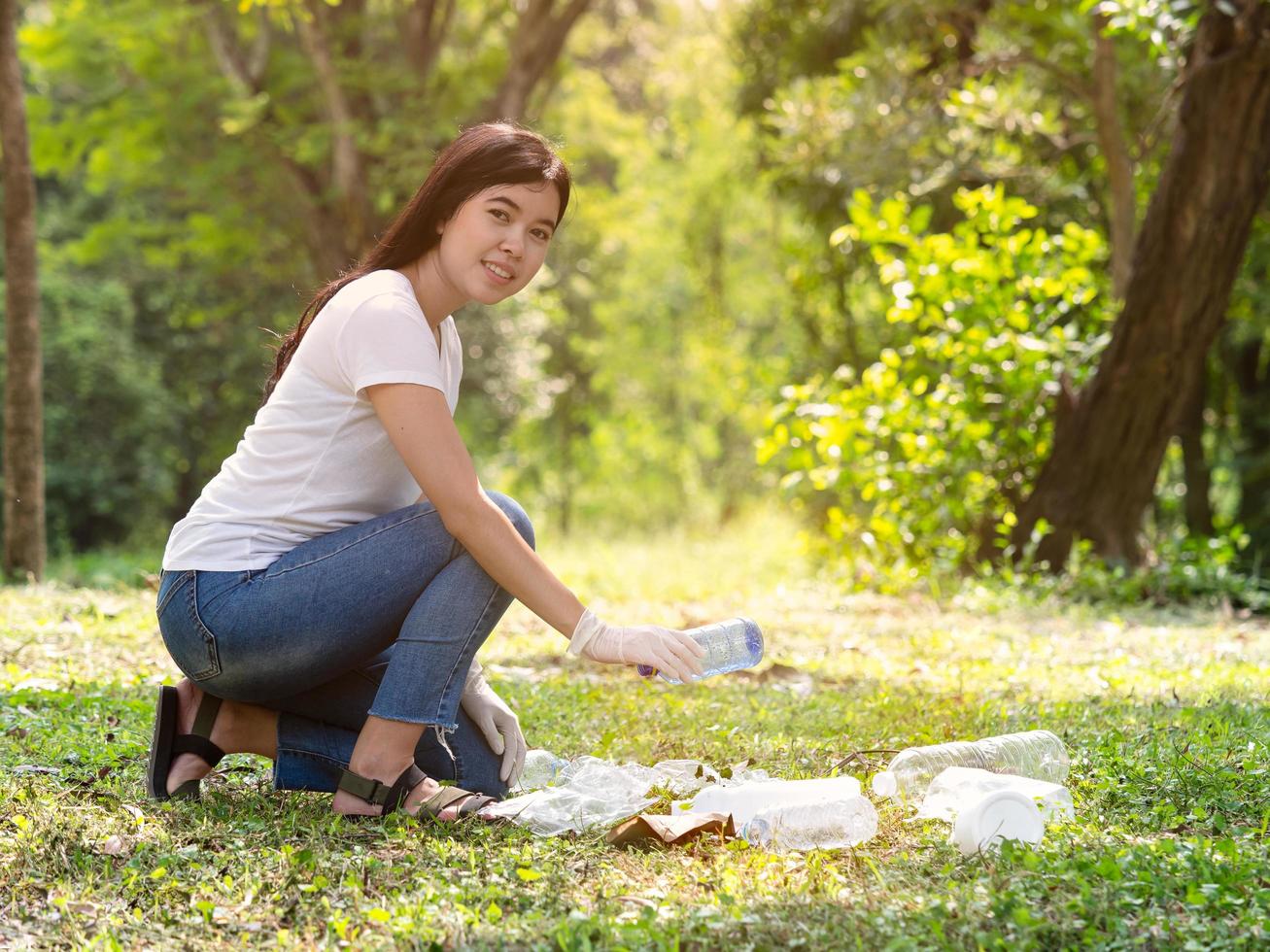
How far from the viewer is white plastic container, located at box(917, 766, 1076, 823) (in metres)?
2.69

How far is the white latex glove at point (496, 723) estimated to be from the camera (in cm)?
309

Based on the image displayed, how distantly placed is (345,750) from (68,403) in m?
12.9

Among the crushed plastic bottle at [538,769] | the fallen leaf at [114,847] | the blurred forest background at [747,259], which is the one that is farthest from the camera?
the blurred forest background at [747,259]

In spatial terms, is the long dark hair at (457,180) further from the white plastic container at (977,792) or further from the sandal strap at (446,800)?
the white plastic container at (977,792)

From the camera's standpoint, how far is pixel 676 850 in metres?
2.66

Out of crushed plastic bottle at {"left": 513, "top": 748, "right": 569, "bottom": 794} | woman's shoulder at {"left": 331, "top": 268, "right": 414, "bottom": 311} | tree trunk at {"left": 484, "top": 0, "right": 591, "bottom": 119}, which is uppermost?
tree trunk at {"left": 484, "top": 0, "right": 591, "bottom": 119}

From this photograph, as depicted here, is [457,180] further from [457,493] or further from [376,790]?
[376,790]

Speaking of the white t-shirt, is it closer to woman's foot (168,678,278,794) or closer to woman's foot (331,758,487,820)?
woman's foot (168,678,278,794)

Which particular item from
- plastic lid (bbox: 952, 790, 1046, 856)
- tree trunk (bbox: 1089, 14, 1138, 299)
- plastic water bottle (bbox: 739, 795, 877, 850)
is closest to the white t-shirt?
plastic water bottle (bbox: 739, 795, 877, 850)

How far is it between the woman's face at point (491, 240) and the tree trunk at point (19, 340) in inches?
203

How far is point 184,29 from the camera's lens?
1311 centimetres

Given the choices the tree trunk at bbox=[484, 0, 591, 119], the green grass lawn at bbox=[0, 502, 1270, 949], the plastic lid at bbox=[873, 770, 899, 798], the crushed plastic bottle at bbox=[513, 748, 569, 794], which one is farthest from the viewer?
the tree trunk at bbox=[484, 0, 591, 119]

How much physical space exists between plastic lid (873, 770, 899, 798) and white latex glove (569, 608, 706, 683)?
0.52m

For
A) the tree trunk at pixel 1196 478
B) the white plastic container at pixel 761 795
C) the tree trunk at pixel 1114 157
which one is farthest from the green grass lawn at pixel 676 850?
the tree trunk at pixel 1196 478
